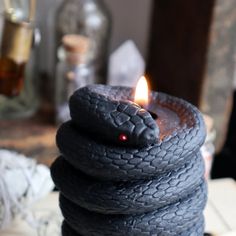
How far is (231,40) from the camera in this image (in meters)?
0.82

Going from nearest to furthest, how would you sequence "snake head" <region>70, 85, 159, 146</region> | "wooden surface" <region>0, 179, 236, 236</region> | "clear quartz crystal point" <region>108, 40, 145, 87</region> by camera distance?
1. "snake head" <region>70, 85, 159, 146</region>
2. "wooden surface" <region>0, 179, 236, 236</region>
3. "clear quartz crystal point" <region>108, 40, 145, 87</region>

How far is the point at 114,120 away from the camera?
1.25ft

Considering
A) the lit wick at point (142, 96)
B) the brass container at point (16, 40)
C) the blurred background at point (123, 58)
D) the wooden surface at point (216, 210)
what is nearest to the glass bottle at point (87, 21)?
the blurred background at point (123, 58)

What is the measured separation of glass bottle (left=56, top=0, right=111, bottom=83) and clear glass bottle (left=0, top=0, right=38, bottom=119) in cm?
6

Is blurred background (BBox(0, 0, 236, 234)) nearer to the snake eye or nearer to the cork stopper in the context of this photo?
the cork stopper

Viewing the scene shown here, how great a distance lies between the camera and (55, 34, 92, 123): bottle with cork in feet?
2.59

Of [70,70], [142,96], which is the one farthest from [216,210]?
[70,70]

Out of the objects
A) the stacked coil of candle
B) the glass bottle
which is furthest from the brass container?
the stacked coil of candle

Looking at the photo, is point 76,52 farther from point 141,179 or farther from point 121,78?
point 141,179

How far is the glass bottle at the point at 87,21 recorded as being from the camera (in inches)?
35.1

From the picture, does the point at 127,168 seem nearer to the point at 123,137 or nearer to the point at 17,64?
the point at 123,137

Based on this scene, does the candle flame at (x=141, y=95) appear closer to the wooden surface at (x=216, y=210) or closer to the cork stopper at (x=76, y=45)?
the wooden surface at (x=216, y=210)

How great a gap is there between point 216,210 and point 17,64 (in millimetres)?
359

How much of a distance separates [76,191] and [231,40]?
1.58 ft
